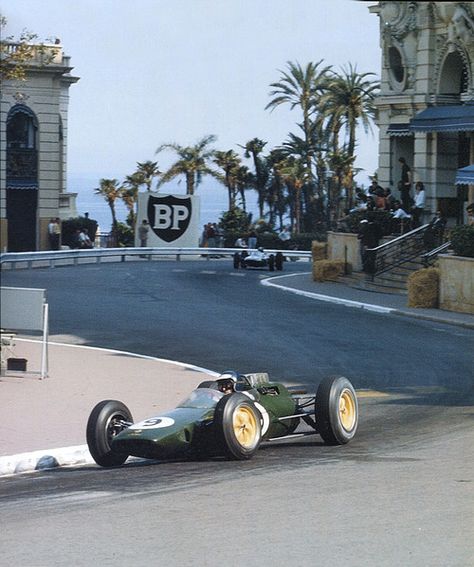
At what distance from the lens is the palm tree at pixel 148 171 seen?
86938 millimetres

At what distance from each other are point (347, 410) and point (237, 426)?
183cm

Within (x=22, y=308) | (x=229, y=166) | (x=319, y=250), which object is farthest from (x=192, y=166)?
(x=22, y=308)

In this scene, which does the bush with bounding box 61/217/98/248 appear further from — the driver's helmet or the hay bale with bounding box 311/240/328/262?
the driver's helmet

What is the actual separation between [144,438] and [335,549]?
12.3 feet

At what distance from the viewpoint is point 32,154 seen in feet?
172

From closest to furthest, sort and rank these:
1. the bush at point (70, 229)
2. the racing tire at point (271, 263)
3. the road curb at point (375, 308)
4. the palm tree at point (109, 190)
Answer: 1. the road curb at point (375, 308)
2. the racing tire at point (271, 263)
3. the bush at point (70, 229)
4. the palm tree at point (109, 190)

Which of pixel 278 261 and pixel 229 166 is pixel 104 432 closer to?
pixel 278 261

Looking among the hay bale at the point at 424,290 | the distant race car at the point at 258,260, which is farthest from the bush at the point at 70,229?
the hay bale at the point at 424,290

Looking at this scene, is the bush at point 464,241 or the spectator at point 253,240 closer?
the bush at point 464,241

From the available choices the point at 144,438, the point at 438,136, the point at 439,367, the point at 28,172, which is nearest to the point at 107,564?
the point at 144,438

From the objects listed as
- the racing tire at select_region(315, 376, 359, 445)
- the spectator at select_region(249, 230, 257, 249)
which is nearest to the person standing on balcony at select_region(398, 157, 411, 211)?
the spectator at select_region(249, 230, 257, 249)

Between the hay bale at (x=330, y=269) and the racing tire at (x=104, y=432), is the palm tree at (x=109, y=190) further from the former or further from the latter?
the racing tire at (x=104, y=432)

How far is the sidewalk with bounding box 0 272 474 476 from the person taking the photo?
1316 cm

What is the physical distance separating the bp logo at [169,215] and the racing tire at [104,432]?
38439 mm
